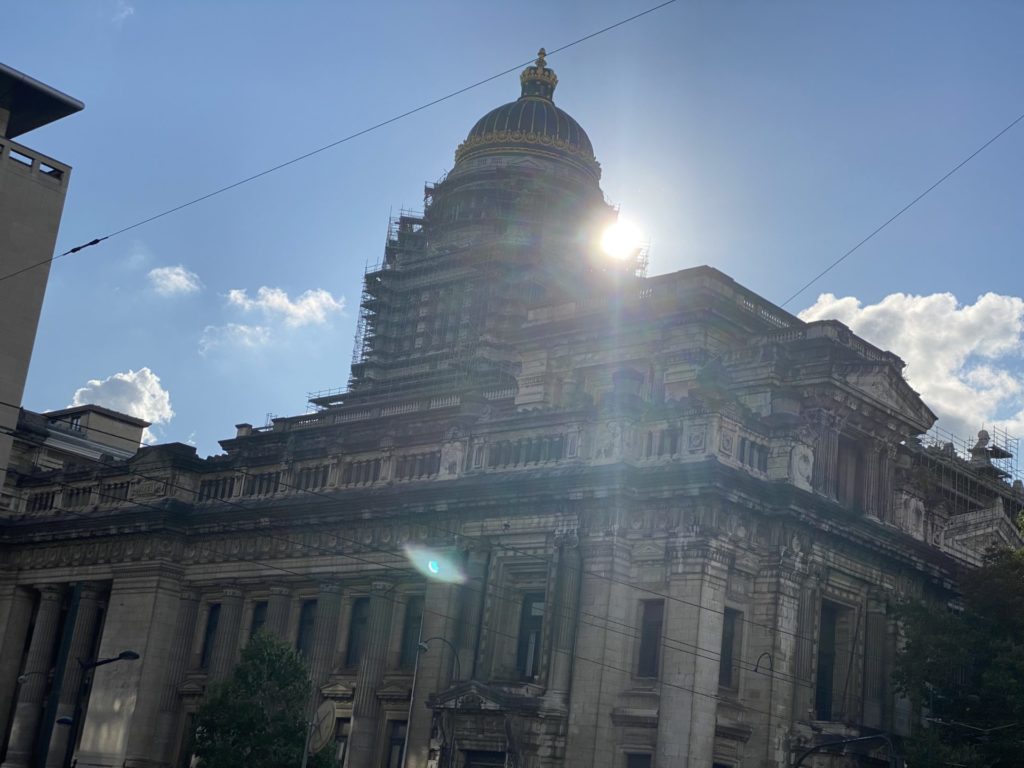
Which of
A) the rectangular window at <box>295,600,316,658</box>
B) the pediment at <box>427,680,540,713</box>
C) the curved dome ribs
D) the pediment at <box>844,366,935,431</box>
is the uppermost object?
the curved dome ribs

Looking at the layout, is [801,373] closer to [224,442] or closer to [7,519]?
[224,442]

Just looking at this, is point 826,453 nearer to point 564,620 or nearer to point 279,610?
point 564,620

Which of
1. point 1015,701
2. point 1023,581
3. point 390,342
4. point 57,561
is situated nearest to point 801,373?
point 1023,581

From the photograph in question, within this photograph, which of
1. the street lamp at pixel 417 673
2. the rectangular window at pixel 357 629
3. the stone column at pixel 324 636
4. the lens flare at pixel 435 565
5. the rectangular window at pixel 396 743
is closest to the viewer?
the street lamp at pixel 417 673

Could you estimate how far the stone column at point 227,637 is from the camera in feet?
190

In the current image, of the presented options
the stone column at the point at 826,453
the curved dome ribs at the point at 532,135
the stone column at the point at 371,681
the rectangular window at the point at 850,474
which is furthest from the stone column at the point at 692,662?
the curved dome ribs at the point at 532,135

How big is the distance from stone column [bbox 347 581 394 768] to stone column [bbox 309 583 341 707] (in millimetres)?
2015

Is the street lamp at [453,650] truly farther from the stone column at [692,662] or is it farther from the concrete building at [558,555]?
the stone column at [692,662]

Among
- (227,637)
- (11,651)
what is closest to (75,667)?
(11,651)

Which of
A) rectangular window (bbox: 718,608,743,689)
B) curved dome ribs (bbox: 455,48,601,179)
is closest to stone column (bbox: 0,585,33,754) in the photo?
rectangular window (bbox: 718,608,743,689)

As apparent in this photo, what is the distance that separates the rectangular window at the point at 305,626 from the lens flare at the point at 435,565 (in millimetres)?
6527

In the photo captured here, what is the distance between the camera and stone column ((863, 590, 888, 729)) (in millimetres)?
49438

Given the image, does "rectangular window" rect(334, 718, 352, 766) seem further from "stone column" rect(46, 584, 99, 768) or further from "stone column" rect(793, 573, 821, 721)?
"stone column" rect(793, 573, 821, 721)

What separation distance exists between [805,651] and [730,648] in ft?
8.99
